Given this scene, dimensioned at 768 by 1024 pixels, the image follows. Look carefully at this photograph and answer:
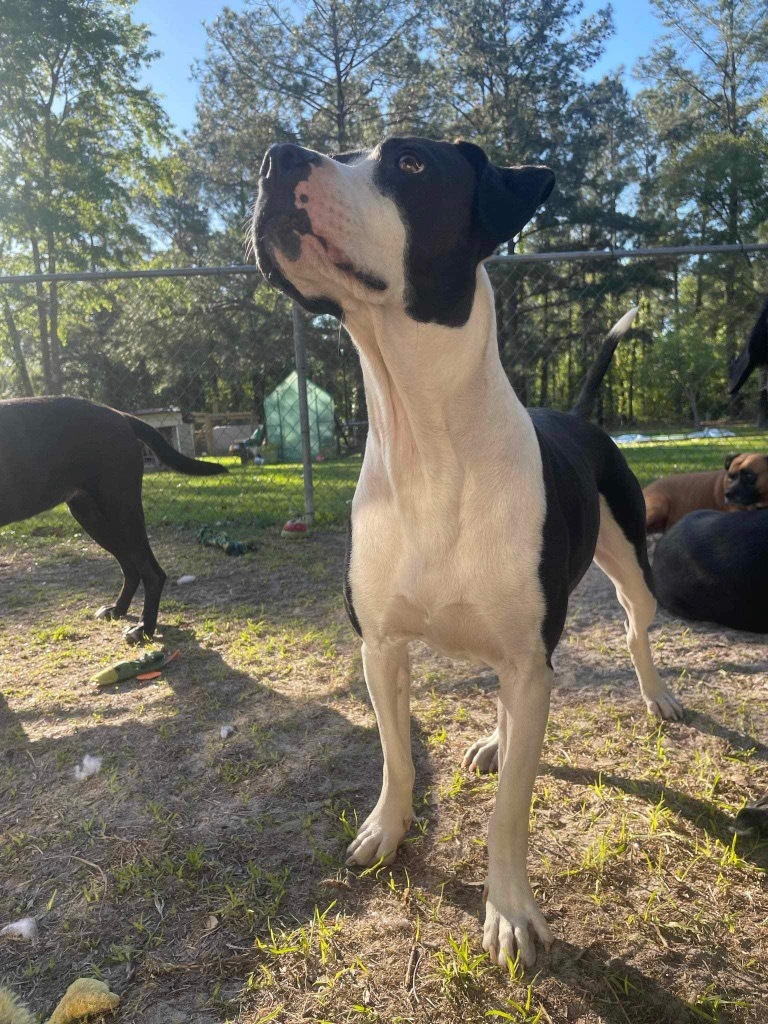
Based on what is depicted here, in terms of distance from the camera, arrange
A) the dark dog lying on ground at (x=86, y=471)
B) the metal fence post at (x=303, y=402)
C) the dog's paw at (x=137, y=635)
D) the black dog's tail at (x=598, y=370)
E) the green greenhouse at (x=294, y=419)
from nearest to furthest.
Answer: the black dog's tail at (x=598, y=370) → the dark dog lying on ground at (x=86, y=471) → the dog's paw at (x=137, y=635) → the metal fence post at (x=303, y=402) → the green greenhouse at (x=294, y=419)

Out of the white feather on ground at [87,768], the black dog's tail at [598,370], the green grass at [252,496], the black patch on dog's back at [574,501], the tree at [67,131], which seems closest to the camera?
the black patch on dog's back at [574,501]

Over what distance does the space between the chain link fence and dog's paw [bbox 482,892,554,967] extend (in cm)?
476

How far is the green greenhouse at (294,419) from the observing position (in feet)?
36.9

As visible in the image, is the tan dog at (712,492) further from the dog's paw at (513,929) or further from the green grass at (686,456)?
the dog's paw at (513,929)

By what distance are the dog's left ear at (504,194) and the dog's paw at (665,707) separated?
6.35 feet

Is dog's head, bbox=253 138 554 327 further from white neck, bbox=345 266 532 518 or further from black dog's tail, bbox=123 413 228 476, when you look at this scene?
black dog's tail, bbox=123 413 228 476

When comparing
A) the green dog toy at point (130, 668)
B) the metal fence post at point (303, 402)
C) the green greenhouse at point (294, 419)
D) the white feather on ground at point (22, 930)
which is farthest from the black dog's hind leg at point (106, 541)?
the green greenhouse at point (294, 419)

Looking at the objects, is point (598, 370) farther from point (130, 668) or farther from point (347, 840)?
point (130, 668)

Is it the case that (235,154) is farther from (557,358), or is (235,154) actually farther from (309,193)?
(309,193)

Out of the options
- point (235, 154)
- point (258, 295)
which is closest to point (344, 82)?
point (235, 154)

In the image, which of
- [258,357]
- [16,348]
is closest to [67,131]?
[16,348]

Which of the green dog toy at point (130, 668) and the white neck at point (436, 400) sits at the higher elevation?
the white neck at point (436, 400)

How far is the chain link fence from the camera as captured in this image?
24.4 ft

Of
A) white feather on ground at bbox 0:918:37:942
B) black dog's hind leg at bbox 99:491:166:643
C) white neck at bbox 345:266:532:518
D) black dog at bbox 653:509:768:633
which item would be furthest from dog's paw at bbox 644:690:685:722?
black dog's hind leg at bbox 99:491:166:643
